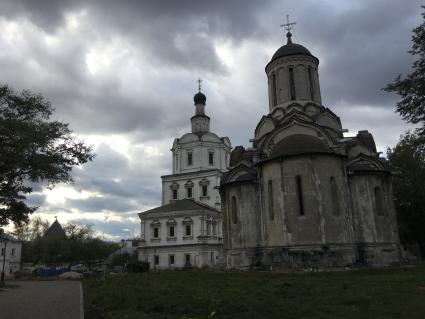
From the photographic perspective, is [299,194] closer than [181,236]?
Yes

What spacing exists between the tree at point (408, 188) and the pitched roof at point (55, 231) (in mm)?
55394

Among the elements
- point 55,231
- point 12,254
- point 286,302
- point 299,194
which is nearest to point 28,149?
point 286,302

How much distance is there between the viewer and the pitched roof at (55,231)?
2765 inches

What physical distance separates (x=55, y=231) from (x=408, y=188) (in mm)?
59712

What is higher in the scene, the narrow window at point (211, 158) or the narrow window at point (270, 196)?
the narrow window at point (211, 158)

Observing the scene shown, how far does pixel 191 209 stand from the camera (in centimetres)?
4759

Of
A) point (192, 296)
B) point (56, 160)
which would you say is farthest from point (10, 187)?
point (192, 296)

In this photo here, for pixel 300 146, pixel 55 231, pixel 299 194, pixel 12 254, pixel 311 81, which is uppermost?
pixel 311 81

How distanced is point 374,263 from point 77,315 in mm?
18328

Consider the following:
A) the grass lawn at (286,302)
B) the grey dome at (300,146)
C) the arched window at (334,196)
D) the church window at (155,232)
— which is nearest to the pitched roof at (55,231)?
the church window at (155,232)

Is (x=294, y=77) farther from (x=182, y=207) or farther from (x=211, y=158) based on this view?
(x=211, y=158)

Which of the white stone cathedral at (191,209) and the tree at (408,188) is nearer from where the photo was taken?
the tree at (408,188)

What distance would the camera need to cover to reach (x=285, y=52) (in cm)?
3225

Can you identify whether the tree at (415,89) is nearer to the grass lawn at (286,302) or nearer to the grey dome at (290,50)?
the grass lawn at (286,302)
